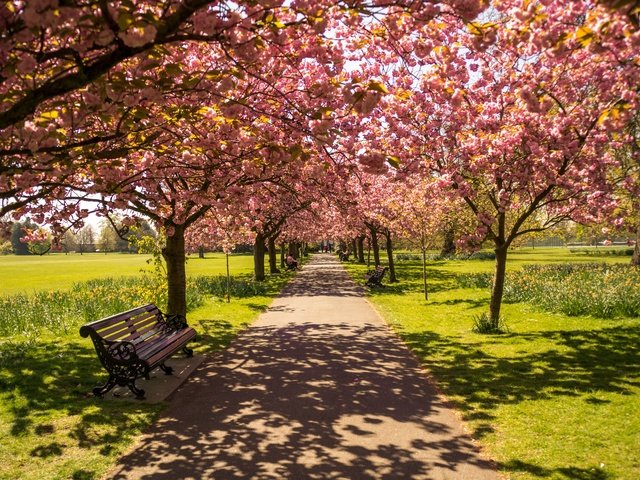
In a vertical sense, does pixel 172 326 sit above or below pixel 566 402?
above

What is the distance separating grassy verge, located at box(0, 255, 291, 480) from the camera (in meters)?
5.07

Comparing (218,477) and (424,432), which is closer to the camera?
(218,477)

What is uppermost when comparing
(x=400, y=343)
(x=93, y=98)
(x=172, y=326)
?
(x=93, y=98)

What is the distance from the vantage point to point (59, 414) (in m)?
6.48

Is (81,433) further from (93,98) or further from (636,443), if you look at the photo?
(636,443)

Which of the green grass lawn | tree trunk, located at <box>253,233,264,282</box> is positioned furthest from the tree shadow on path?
tree trunk, located at <box>253,233,264,282</box>

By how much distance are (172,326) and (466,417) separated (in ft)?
20.4

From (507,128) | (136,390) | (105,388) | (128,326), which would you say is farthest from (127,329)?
(507,128)

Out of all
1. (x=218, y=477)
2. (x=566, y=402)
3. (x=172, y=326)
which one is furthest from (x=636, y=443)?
(x=172, y=326)

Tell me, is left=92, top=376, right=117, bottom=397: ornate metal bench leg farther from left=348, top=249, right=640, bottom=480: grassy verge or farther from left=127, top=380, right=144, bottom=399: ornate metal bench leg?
left=348, top=249, right=640, bottom=480: grassy verge

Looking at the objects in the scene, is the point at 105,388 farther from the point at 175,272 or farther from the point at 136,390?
the point at 175,272

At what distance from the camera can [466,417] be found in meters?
6.13

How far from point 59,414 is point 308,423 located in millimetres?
3477

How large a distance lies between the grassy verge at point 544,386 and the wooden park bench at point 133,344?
4603 millimetres
